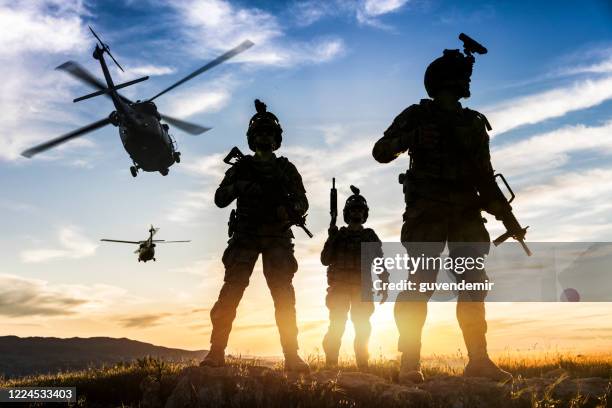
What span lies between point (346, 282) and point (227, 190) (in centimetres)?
345

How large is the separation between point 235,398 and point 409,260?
206 centimetres

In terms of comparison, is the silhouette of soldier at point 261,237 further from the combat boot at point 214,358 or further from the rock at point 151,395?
the rock at point 151,395

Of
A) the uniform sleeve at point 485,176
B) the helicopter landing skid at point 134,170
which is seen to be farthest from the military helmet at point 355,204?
the helicopter landing skid at point 134,170

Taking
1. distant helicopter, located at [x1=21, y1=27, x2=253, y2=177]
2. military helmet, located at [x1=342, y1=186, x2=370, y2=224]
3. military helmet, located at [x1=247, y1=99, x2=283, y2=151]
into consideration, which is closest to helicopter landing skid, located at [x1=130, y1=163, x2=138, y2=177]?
distant helicopter, located at [x1=21, y1=27, x2=253, y2=177]

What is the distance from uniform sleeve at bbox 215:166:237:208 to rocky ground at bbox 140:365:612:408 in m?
1.80

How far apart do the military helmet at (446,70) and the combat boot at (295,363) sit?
122 inches

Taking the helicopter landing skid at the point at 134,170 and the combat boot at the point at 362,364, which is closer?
the combat boot at the point at 362,364

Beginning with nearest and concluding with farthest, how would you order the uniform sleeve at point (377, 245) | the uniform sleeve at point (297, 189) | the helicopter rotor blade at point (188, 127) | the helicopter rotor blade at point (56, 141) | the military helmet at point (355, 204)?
the uniform sleeve at point (297, 189) → the uniform sleeve at point (377, 245) → the military helmet at point (355, 204) → the helicopter rotor blade at point (56, 141) → the helicopter rotor blade at point (188, 127)

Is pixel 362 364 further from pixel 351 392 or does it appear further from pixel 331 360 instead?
pixel 351 392

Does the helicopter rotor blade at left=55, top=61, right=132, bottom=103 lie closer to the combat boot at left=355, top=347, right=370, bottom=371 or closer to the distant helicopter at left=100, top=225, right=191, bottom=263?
the distant helicopter at left=100, top=225, right=191, bottom=263

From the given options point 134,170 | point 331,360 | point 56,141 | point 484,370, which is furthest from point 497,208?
point 134,170

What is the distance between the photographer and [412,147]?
579 centimetres

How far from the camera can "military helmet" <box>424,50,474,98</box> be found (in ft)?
19.8

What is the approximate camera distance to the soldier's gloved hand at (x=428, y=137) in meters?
5.64
